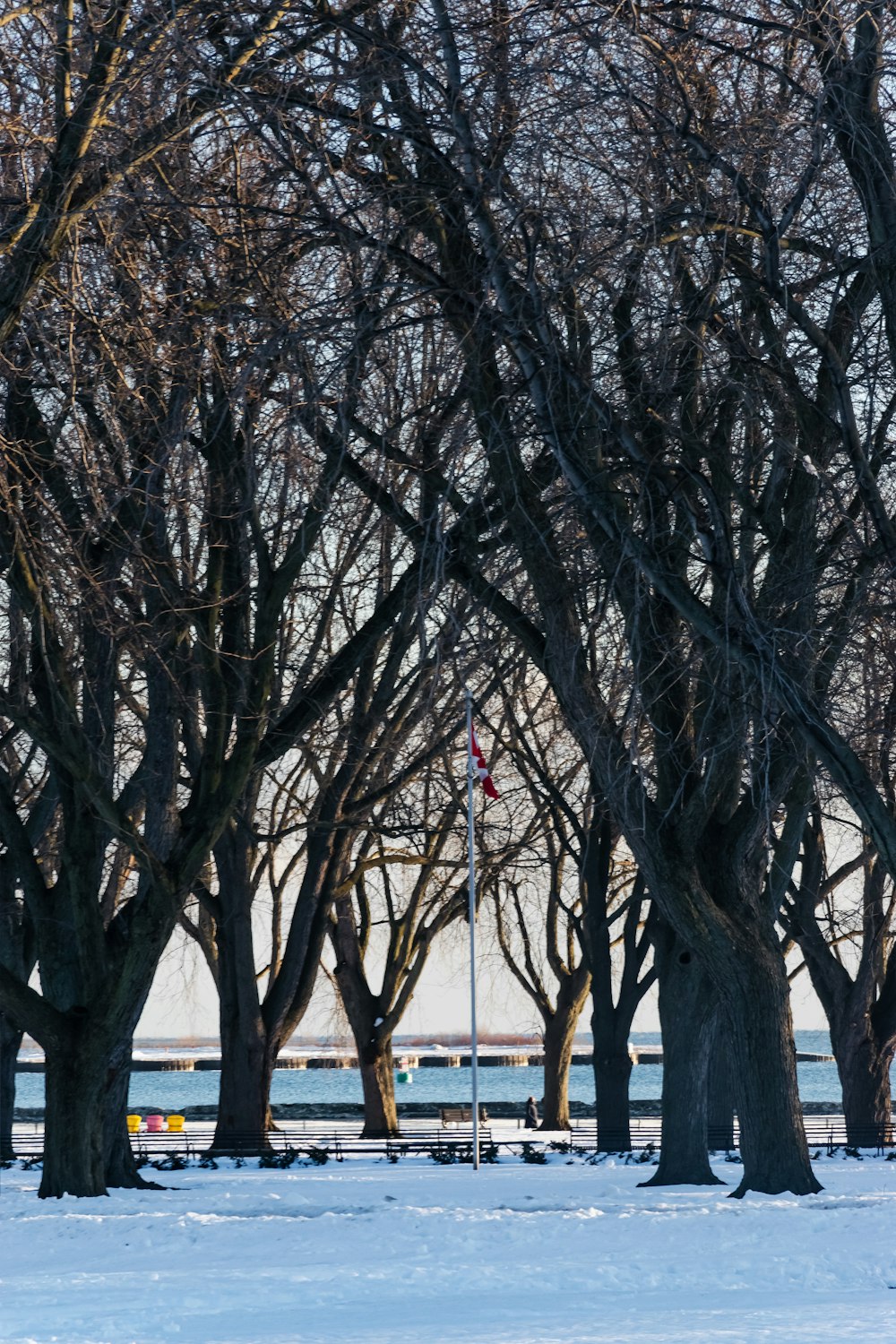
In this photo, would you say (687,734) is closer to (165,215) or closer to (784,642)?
(784,642)

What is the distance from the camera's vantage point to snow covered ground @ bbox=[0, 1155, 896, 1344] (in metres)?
9.17

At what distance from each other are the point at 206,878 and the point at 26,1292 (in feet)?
57.6

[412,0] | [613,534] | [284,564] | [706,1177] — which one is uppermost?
[412,0]

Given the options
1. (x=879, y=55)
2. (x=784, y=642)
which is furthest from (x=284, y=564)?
(x=879, y=55)

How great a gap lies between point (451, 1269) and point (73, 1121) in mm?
6894

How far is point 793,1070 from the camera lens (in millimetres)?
15516

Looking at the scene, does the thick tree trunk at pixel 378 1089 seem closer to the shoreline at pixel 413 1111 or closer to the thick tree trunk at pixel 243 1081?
the thick tree trunk at pixel 243 1081

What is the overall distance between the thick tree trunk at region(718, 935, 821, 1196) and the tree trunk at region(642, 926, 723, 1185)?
4.06 meters

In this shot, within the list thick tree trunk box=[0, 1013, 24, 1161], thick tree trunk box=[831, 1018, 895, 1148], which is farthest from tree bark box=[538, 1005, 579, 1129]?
thick tree trunk box=[0, 1013, 24, 1161]

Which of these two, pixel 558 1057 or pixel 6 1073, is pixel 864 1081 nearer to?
pixel 558 1057

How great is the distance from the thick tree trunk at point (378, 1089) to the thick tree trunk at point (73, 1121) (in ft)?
43.3

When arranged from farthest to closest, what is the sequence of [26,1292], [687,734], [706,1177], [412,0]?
[706,1177], [687,734], [412,0], [26,1292]

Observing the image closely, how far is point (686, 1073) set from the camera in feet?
65.2

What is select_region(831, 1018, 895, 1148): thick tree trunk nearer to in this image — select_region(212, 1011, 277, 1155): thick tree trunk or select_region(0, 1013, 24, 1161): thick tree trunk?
select_region(212, 1011, 277, 1155): thick tree trunk
